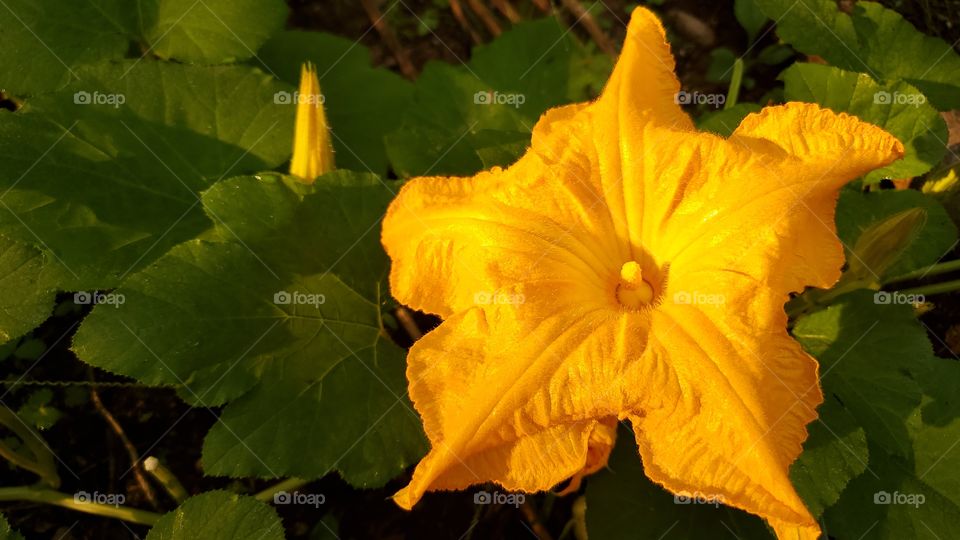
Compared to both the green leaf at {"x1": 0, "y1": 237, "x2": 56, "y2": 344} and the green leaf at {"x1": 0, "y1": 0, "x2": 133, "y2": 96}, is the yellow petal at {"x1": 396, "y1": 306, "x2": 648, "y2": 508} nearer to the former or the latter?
the green leaf at {"x1": 0, "y1": 237, "x2": 56, "y2": 344}

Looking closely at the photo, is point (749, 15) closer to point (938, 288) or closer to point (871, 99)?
point (871, 99)

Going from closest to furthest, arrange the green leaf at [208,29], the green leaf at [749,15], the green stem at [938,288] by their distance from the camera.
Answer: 1. the green leaf at [208,29]
2. the green stem at [938,288]
3. the green leaf at [749,15]

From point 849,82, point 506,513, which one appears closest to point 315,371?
point 506,513

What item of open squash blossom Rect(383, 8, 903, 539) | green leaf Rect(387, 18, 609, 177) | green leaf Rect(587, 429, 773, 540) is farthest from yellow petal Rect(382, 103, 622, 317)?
green leaf Rect(587, 429, 773, 540)

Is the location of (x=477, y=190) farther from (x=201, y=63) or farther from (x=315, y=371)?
(x=201, y=63)

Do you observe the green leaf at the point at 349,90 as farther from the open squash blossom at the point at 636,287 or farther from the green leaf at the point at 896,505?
the green leaf at the point at 896,505

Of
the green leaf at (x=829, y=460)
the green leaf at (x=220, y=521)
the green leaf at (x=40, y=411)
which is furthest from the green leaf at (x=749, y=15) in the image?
the green leaf at (x=40, y=411)

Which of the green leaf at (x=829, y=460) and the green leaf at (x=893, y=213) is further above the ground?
the green leaf at (x=893, y=213)

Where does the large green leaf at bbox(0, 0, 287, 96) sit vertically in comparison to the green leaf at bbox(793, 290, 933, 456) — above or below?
above
